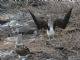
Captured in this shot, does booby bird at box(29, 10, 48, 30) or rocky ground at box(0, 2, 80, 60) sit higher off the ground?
booby bird at box(29, 10, 48, 30)

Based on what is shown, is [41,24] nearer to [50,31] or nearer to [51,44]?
[50,31]

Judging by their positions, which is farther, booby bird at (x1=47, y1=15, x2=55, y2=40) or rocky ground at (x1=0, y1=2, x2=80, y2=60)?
booby bird at (x1=47, y1=15, x2=55, y2=40)

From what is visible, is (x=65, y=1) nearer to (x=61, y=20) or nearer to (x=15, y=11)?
(x=15, y=11)

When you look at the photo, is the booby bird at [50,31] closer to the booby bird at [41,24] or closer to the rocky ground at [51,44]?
the rocky ground at [51,44]

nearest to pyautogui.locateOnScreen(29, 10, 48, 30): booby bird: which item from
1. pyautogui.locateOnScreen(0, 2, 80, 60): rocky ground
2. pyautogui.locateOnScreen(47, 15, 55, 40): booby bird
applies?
pyautogui.locateOnScreen(0, 2, 80, 60): rocky ground

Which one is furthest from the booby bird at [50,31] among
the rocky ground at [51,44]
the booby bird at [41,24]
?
the booby bird at [41,24]

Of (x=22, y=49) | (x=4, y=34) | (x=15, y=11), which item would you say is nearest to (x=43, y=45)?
(x=22, y=49)

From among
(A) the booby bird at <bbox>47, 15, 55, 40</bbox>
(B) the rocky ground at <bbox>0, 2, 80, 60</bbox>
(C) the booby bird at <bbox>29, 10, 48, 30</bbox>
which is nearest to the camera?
(B) the rocky ground at <bbox>0, 2, 80, 60</bbox>

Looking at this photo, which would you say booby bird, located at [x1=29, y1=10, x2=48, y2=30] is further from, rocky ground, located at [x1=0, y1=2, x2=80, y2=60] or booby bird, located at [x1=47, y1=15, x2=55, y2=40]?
booby bird, located at [x1=47, y1=15, x2=55, y2=40]

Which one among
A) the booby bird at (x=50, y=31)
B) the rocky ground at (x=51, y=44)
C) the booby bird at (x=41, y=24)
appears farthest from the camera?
the booby bird at (x=41, y=24)

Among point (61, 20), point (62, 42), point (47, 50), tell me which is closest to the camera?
point (47, 50)

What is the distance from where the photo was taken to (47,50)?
6.59m

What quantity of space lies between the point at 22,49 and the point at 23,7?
6.86 meters

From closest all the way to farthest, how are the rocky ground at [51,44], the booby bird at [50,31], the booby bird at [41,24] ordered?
1. the rocky ground at [51,44]
2. the booby bird at [50,31]
3. the booby bird at [41,24]
